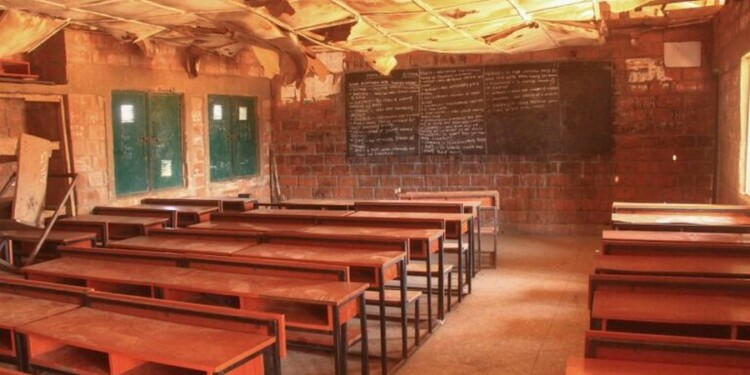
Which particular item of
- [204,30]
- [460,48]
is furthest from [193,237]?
[460,48]

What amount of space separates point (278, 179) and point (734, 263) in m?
6.58

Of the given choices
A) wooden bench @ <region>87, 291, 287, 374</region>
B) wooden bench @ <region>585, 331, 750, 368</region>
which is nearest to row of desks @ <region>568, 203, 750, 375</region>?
wooden bench @ <region>585, 331, 750, 368</region>

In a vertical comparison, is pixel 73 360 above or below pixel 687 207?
below

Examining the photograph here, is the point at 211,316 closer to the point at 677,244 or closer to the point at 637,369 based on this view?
the point at 637,369

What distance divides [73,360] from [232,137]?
580 centimetres

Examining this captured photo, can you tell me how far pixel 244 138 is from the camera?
27.4 feet

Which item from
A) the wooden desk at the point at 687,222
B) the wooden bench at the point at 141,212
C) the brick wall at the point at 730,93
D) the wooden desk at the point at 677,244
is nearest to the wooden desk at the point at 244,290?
the wooden desk at the point at 677,244

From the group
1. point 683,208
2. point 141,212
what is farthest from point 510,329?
point 141,212

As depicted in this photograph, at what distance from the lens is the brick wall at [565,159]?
7277 mm

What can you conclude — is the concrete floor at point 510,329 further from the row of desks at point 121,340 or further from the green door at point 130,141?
the green door at point 130,141

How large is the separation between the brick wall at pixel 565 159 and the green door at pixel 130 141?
251 centimetres

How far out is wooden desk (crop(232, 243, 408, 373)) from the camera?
3465 millimetres

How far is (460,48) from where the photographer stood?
6.00 m

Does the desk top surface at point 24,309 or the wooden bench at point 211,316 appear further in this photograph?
the desk top surface at point 24,309
